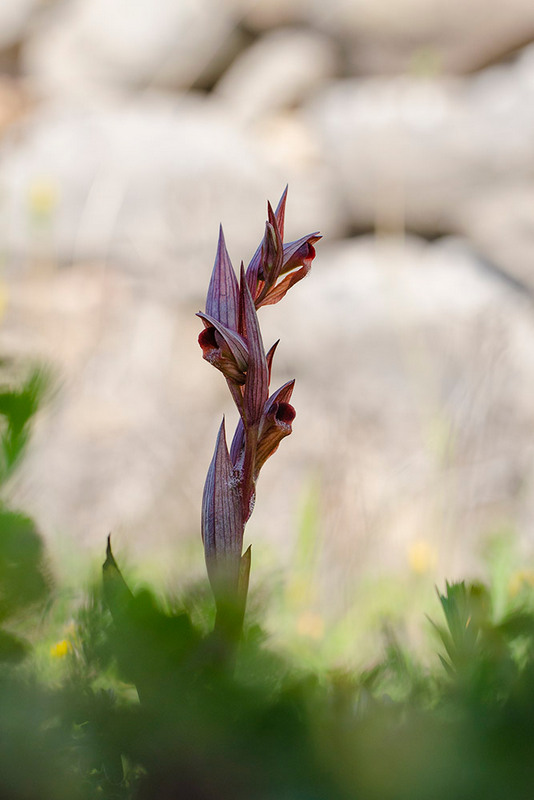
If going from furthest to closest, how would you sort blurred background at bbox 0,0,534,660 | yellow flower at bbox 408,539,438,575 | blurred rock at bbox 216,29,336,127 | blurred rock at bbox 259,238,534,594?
blurred rock at bbox 216,29,336,127 < blurred background at bbox 0,0,534,660 < blurred rock at bbox 259,238,534,594 < yellow flower at bbox 408,539,438,575

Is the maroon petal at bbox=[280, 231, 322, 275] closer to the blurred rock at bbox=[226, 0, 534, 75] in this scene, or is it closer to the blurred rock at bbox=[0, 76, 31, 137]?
the blurred rock at bbox=[226, 0, 534, 75]

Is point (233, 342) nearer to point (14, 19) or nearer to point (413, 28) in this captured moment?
point (413, 28)

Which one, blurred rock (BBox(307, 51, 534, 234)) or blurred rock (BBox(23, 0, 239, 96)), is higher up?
blurred rock (BBox(23, 0, 239, 96))

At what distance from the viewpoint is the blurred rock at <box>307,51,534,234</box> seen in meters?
2.22

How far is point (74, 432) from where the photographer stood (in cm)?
197

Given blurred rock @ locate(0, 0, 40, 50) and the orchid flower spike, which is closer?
the orchid flower spike

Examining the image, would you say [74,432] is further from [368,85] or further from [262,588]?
[262,588]

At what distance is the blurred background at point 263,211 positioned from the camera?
190 cm

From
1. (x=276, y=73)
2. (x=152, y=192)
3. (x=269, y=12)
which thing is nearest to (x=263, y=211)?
(x=152, y=192)

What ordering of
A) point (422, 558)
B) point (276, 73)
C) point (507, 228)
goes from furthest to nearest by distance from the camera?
point (276, 73)
point (507, 228)
point (422, 558)

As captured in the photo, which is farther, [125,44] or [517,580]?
[125,44]

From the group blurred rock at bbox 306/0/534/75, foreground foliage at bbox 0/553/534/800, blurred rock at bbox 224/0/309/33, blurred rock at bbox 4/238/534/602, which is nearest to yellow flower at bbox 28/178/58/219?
blurred rock at bbox 4/238/534/602

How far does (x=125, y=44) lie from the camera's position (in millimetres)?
2592

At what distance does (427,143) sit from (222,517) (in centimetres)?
234
